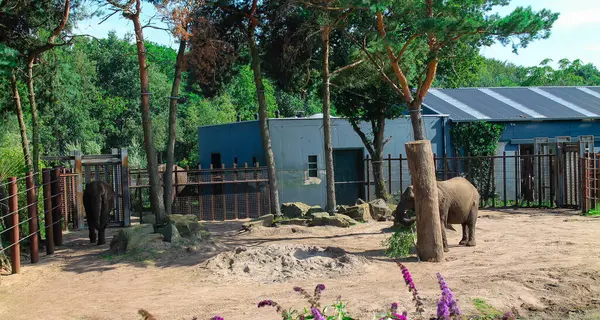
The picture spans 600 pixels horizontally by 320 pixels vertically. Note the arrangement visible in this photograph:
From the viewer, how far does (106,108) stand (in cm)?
4550

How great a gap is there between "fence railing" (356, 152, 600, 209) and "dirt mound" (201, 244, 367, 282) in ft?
22.8

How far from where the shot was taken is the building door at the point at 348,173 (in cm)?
2556

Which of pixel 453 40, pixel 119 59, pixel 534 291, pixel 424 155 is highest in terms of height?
pixel 119 59

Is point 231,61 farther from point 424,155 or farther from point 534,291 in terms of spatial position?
point 534,291

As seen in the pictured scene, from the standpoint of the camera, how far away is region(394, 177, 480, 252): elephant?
40.2 feet

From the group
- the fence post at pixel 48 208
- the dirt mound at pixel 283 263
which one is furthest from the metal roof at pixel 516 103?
the fence post at pixel 48 208

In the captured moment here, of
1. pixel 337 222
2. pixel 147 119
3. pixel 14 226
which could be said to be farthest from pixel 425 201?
pixel 147 119

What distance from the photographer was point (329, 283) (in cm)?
1001

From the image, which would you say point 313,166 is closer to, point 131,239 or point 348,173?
point 348,173

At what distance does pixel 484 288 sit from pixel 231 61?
11.6 meters

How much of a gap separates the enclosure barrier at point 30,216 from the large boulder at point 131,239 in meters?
1.40

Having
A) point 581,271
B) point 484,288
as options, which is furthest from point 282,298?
point 581,271

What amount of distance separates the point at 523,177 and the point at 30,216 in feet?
54.8

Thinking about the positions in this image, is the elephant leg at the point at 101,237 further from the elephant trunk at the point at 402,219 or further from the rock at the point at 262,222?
the elephant trunk at the point at 402,219
